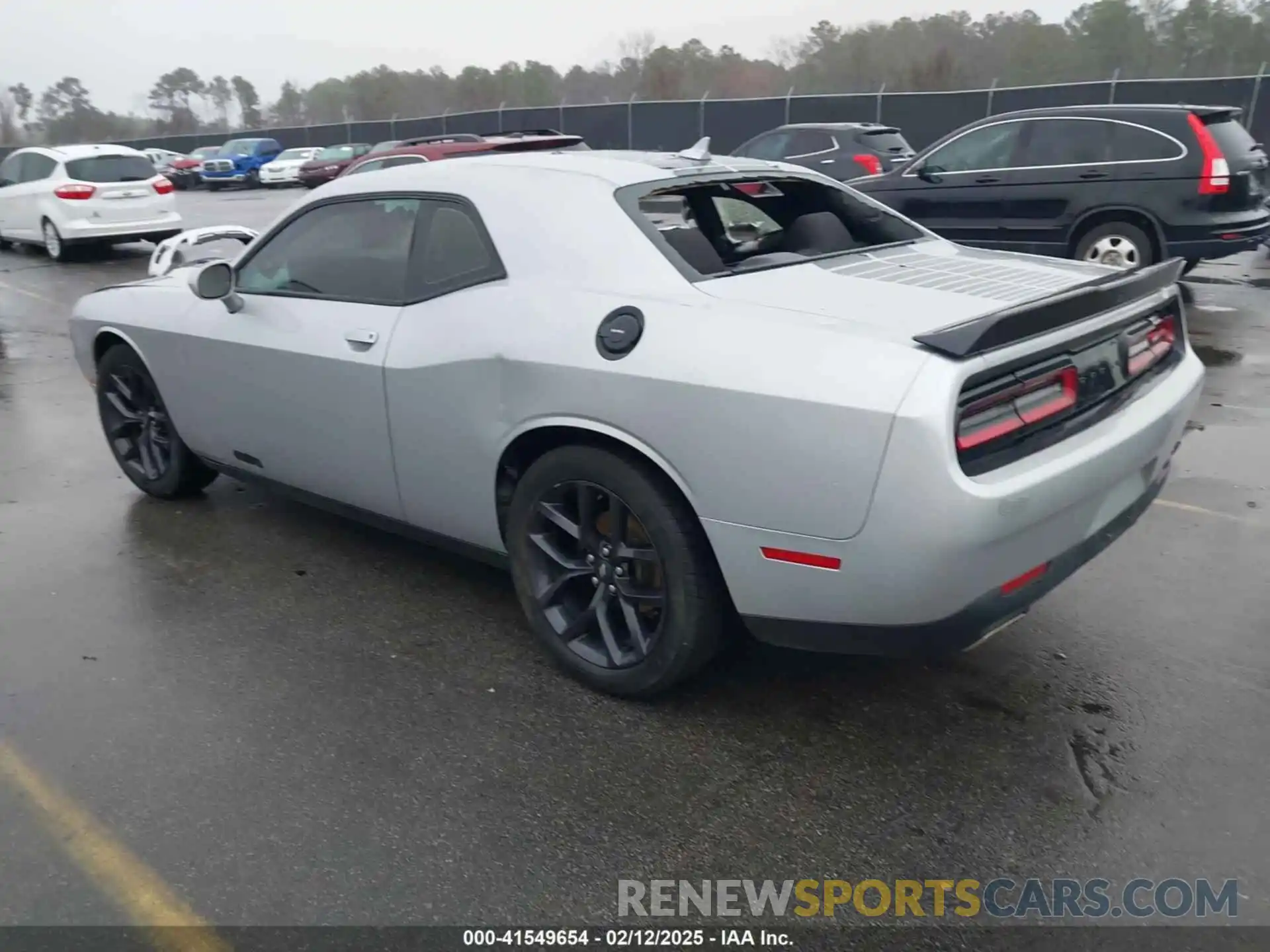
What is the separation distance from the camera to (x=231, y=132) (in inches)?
1935

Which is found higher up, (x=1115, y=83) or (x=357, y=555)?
(x=1115, y=83)

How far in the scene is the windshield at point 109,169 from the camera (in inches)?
598

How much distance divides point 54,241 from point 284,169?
19.7 meters

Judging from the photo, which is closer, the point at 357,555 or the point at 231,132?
the point at 357,555

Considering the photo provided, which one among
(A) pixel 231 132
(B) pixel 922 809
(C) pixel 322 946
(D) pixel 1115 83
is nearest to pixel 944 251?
(B) pixel 922 809

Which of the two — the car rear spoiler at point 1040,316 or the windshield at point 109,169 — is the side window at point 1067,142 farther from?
the windshield at point 109,169

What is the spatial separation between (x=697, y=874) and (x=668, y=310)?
1.52 metres

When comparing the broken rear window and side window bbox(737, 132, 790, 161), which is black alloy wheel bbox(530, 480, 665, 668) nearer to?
the broken rear window

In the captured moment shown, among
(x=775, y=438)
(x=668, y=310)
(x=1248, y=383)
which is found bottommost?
(x=1248, y=383)

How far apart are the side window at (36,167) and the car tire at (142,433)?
12276 mm

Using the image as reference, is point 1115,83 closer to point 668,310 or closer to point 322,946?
point 668,310

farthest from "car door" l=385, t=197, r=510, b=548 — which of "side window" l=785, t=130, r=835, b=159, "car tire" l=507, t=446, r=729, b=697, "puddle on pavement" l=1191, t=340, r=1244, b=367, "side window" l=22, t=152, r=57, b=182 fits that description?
"side window" l=22, t=152, r=57, b=182

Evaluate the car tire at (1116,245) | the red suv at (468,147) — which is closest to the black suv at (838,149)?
the red suv at (468,147)

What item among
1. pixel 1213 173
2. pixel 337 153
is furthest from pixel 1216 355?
pixel 337 153
